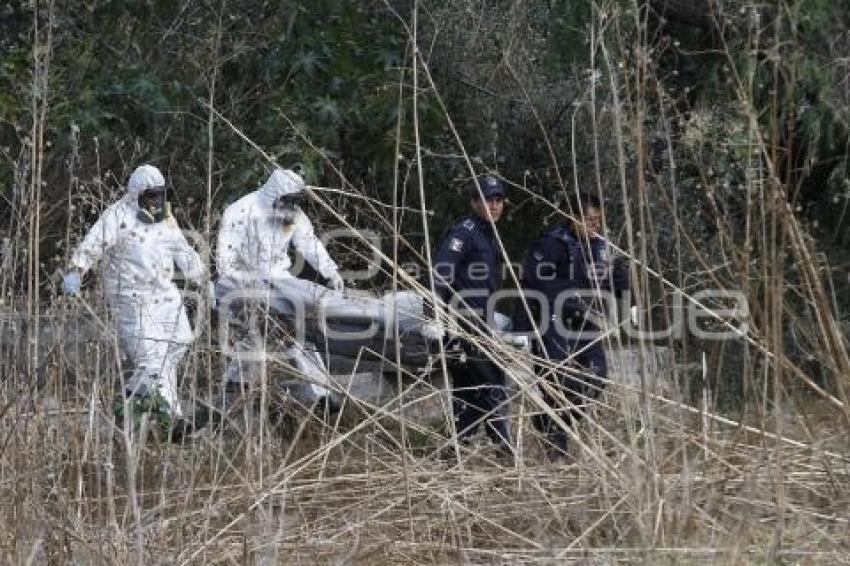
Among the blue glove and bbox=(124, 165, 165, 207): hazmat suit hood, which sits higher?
bbox=(124, 165, 165, 207): hazmat suit hood

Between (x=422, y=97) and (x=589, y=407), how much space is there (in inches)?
240

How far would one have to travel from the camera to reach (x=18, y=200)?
546 centimetres

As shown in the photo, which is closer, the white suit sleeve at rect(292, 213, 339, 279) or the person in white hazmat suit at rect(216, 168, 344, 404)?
the person in white hazmat suit at rect(216, 168, 344, 404)

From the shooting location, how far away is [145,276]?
8844 mm

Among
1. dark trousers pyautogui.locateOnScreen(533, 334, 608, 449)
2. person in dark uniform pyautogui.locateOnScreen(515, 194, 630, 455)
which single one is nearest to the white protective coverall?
dark trousers pyautogui.locateOnScreen(533, 334, 608, 449)

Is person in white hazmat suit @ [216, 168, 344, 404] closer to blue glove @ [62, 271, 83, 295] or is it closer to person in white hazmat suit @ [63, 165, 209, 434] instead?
person in white hazmat suit @ [63, 165, 209, 434]

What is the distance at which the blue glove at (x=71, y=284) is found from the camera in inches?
211

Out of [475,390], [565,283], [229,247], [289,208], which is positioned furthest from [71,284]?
[289,208]

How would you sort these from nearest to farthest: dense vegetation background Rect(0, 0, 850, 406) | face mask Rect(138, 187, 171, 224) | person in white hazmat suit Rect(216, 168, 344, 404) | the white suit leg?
person in white hazmat suit Rect(216, 168, 344, 404), the white suit leg, face mask Rect(138, 187, 171, 224), dense vegetation background Rect(0, 0, 850, 406)

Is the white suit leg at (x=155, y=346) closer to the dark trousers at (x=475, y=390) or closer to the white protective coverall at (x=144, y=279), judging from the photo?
the white protective coverall at (x=144, y=279)

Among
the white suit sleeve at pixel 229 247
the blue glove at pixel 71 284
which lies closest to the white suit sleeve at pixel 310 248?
the white suit sleeve at pixel 229 247

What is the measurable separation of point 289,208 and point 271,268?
3.25 meters

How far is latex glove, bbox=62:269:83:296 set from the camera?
211 inches

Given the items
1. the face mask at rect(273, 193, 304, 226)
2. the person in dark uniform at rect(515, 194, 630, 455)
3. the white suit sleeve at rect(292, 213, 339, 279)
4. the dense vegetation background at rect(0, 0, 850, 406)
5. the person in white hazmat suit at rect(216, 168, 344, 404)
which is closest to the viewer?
the person in white hazmat suit at rect(216, 168, 344, 404)
